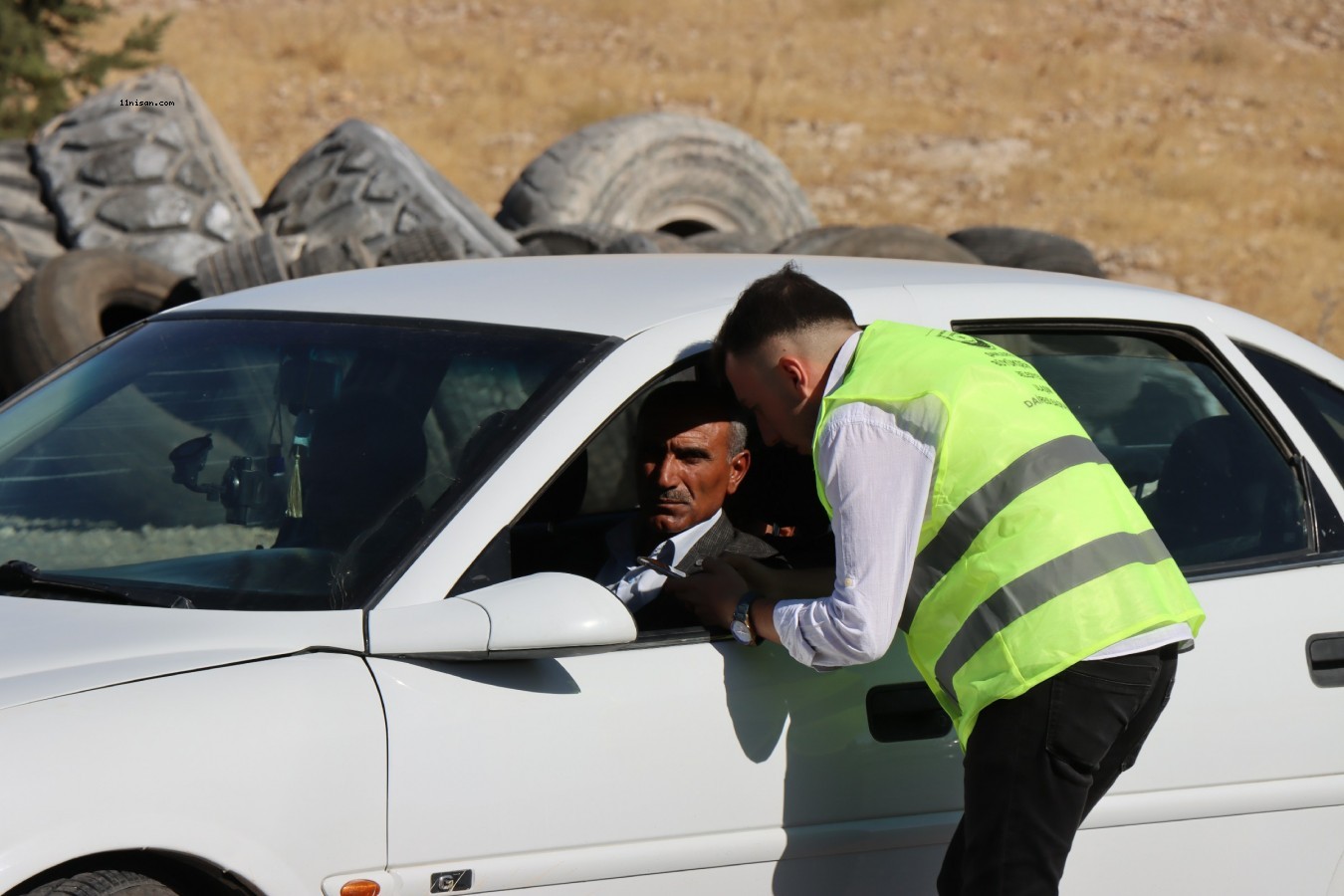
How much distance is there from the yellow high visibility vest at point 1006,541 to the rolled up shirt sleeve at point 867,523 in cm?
4

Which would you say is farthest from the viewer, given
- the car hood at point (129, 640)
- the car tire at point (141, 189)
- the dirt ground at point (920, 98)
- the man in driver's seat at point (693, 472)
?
→ the dirt ground at point (920, 98)

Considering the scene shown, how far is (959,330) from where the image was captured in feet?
9.55

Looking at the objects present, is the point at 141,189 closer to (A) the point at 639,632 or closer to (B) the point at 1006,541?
(A) the point at 639,632

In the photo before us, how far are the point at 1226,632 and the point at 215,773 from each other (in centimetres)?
176

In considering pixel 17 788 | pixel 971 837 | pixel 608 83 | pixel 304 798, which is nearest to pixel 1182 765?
pixel 971 837

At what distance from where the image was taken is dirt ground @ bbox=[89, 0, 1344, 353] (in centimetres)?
2022

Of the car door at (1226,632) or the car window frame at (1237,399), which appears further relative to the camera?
the car window frame at (1237,399)

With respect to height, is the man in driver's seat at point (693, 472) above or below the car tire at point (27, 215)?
below

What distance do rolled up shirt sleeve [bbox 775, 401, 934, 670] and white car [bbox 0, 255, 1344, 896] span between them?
25 centimetres

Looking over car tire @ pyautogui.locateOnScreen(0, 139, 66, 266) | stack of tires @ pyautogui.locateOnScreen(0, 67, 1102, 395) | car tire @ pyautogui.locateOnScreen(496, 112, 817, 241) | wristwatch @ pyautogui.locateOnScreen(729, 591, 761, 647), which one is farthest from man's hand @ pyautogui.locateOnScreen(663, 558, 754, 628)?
car tire @ pyautogui.locateOnScreen(496, 112, 817, 241)

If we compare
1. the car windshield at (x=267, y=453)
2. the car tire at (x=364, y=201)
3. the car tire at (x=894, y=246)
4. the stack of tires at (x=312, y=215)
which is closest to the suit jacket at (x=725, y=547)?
the car windshield at (x=267, y=453)

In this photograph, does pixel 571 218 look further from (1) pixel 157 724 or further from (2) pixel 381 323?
(1) pixel 157 724

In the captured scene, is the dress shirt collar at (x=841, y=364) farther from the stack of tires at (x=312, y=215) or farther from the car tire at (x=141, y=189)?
the car tire at (x=141, y=189)

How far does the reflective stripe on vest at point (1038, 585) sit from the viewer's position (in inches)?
90.6
